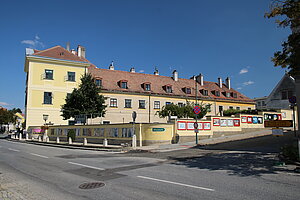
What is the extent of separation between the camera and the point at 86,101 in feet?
102

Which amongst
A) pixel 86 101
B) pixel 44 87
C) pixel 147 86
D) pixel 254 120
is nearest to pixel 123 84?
pixel 147 86

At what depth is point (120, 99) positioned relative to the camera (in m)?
39.9

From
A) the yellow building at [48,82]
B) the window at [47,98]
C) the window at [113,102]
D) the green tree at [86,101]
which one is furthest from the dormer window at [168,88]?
the window at [47,98]

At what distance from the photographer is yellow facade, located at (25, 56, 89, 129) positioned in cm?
3694

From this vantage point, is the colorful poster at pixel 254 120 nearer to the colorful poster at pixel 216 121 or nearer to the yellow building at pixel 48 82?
the colorful poster at pixel 216 121

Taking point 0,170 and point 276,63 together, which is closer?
point 0,170

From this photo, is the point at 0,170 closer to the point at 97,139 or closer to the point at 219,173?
the point at 219,173

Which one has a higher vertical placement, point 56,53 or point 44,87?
point 56,53

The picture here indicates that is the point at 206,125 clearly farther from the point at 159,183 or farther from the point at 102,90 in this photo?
the point at 102,90

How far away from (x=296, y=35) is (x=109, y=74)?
3701cm

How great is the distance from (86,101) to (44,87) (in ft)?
39.1

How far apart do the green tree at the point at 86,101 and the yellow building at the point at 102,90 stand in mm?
5451

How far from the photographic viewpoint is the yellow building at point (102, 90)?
123 feet

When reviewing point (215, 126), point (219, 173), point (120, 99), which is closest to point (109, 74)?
point (120, 99)
